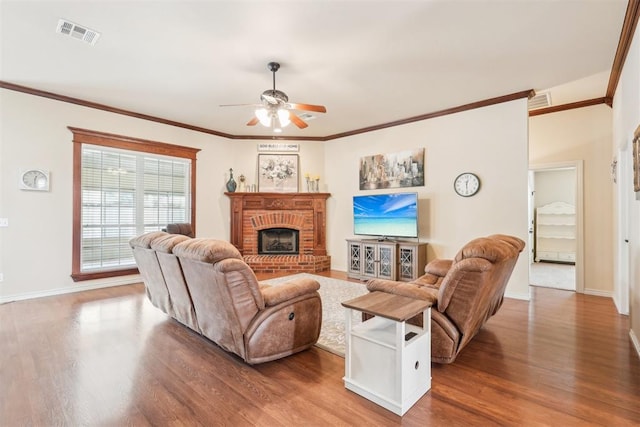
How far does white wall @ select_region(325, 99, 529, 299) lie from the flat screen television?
0.32m

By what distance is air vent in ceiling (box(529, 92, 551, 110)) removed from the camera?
4512mm

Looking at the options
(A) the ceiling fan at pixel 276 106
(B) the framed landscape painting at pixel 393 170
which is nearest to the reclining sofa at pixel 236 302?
(A) the ceiling fan at pixel 276 106

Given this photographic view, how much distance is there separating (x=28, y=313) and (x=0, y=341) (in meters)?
0.94

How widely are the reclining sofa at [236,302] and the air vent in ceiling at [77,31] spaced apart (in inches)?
83.0

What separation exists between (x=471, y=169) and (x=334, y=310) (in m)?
3.11

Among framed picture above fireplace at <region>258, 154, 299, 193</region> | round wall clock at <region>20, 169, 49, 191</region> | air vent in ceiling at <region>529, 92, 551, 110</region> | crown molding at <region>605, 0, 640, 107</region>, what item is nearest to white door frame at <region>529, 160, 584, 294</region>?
air vent in ceiling at <region>529, 92, 551, 110</region>

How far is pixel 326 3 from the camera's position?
2535 millimetres

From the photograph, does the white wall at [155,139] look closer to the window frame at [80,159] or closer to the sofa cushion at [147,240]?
the window frame at [80,159]

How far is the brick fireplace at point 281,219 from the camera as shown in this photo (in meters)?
6.65

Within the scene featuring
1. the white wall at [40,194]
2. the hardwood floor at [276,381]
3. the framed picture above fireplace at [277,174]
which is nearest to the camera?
the hardwood floor at [276,381]

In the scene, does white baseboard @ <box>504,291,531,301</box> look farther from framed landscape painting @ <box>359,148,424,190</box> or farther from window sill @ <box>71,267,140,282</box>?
window sill @ <box>71,267,140,282</box>

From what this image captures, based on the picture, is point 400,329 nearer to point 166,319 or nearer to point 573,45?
point 166,319

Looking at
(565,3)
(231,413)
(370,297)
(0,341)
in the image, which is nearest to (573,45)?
(565,3)

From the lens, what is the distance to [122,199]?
211 inches
